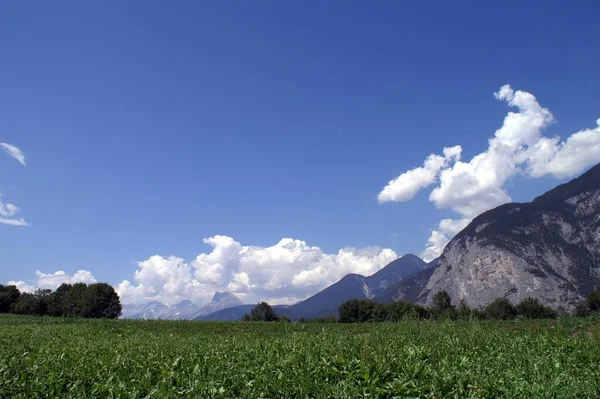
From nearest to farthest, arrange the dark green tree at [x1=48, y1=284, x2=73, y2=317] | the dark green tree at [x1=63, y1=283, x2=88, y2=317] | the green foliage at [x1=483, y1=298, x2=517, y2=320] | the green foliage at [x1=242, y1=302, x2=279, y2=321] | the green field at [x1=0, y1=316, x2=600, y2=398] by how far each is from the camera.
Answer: the green field at [x1=0, y1=316, x2=600, y2=398] → the green foliage at [x1=483, y1=298, x2=517, y2=320] → the dark green tree at [x1=63, y1=283, x2=88, y2=317] → the dark green tree at [x1=48, y1=284, x2=73, y2=317] → the green foliage at [x1=242, y1=302, x2=279, y2=321]

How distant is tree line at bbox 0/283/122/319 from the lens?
364ft

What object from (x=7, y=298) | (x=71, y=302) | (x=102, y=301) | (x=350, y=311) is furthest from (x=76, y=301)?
(x=350, y=311)

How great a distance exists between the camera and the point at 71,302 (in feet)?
376

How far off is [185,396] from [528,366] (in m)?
5.91

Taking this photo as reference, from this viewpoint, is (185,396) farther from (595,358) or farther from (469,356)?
(595,358)

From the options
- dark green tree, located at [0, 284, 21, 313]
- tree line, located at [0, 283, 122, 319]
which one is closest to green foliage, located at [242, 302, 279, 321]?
tree line, located at [0, 283, 122, 319]

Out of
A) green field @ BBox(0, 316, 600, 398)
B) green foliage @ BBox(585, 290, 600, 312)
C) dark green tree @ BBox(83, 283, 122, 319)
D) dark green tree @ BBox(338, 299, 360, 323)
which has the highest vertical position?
dark green tree @ BBox(83, 283, 122, 319)

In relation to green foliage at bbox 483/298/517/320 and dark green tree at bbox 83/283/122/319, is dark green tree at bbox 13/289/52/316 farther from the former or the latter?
green foliage at bbox 483/298/517/320

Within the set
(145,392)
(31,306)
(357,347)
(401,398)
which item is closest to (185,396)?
(145,392)

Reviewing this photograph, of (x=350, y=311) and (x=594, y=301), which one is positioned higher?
(x=350, y=311)

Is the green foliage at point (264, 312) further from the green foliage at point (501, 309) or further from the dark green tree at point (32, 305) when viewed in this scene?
the green foliage at point (501, 309)

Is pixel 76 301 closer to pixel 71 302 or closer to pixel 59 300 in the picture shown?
pixel 71 302

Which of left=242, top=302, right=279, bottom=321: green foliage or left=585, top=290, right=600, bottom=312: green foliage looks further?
left=242, top=302, right=279, bottom=321: green foliage

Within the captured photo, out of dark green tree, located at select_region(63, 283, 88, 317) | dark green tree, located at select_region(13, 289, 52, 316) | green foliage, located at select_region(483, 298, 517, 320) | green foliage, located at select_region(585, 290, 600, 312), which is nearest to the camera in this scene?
green foliage, located at select_region(585, 290, 600, 312)
